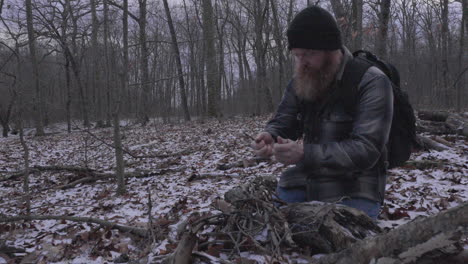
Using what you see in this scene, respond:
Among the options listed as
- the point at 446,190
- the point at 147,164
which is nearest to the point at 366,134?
the point at 446,190

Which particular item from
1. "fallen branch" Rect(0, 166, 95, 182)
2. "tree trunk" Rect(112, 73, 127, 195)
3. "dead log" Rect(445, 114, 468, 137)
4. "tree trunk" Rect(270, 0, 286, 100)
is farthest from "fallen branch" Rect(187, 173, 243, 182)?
"tree trunk" Rect(270, 0, 286, 100)

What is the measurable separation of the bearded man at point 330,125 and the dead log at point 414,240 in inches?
26.5

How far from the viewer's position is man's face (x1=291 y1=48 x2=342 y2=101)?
7.19 feet

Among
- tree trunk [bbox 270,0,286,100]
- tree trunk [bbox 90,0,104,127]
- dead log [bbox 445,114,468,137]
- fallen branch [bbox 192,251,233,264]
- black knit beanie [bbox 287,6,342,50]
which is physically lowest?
fallen branch [bbox 192,251,233,264]

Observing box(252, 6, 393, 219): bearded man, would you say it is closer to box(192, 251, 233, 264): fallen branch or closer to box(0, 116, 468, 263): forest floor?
box(0, 116, 468, 263): forest floor

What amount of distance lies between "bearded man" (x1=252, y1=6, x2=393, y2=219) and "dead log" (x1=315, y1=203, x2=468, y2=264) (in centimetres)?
67

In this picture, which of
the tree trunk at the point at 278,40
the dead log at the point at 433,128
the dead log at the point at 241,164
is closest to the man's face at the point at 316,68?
the dead log at the point at 241,164

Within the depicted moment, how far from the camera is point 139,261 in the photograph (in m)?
2.23

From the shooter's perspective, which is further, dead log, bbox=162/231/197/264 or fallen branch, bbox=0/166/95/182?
fallen branch, bbox=0/166/95/182

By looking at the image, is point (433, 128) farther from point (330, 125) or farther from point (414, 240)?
point (414, 240)

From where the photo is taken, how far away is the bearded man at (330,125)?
1.97 meters

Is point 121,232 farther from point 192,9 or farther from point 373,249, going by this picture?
point 192,9

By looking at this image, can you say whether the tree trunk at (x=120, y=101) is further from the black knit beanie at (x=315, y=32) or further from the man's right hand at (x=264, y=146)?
the black knit beanie at (x=315, y=32)

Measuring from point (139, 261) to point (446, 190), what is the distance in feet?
11.3
